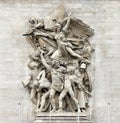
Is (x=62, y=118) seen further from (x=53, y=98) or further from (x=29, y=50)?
(x=29, y=50)

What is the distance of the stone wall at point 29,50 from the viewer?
15.3 metres

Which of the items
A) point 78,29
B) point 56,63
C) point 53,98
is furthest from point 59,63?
point 78,29

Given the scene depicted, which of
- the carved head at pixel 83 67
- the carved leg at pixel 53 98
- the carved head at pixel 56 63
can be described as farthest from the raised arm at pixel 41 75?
the carved head at pixel 83 67

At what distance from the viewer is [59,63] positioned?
1529cm

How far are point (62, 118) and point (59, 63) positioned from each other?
51.2 inches

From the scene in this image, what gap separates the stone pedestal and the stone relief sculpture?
14cm

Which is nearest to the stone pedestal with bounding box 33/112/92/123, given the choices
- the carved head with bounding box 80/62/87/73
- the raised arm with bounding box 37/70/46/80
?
the raised arm with bounding box 37/70/46/80

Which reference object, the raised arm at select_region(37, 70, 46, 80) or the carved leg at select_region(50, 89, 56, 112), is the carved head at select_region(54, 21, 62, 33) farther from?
the carved leg at select_region(50, 89, 56, 112)

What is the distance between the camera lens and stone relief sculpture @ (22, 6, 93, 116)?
49.6 feet

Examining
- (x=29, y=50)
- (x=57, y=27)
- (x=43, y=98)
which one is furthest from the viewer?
(x=29, y=50)

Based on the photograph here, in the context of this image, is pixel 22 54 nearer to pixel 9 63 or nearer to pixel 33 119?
pixel 9 63

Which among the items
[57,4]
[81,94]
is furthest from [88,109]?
[57,4]

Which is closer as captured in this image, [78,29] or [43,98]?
[43,98]

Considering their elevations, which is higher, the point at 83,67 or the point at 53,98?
the point at 83,67
